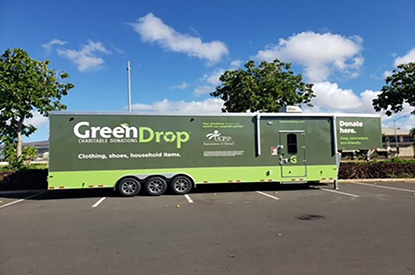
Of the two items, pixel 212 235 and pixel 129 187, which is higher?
pixel 129 187

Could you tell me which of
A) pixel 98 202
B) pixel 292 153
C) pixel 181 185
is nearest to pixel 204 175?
pixel 181 185

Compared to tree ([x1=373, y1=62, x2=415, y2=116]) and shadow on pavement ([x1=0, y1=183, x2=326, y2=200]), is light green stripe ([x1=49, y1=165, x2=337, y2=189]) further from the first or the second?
tree ([x1=373, y1=62, x2=415, y2=116])

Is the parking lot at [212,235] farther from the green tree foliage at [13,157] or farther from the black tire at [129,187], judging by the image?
the green tree foliage at [13,157]

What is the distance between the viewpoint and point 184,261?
185 inches

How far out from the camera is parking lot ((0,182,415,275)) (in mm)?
4516

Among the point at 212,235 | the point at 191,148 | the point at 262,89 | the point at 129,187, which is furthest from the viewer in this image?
the point at 262,89

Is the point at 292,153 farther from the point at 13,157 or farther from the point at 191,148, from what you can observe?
the point at 13,157

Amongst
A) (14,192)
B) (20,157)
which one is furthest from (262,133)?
(20,157)

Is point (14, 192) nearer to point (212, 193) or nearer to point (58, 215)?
point (58, 215)

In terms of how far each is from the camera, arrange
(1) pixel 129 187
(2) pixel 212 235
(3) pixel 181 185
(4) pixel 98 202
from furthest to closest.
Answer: (3) pixel 181 185 → (1) pixel 129 187 → (4) pixel 98 202 → (2) pixel 212 235

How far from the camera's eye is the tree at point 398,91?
18484mm

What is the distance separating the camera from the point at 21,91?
14984 mm

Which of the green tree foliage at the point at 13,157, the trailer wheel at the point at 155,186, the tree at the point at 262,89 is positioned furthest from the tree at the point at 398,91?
the green tree foliage at the point at 13,157

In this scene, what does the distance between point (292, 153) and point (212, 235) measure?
701 cm
